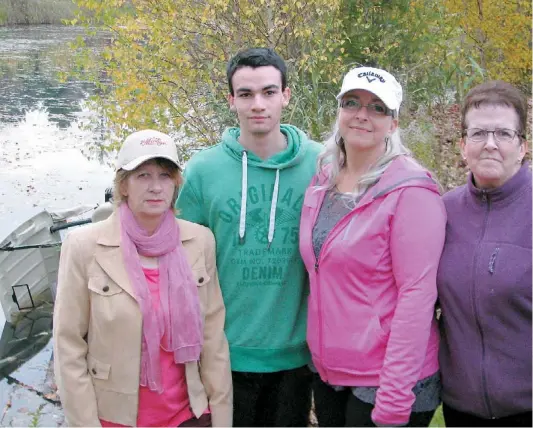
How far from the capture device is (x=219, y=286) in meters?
2.73

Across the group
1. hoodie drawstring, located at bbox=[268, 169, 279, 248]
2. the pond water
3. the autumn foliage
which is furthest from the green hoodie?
the autumn foliage

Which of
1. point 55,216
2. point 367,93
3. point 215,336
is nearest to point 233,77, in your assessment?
point 367,93

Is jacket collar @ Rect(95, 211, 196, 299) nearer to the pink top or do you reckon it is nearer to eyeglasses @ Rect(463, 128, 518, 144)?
the pink top

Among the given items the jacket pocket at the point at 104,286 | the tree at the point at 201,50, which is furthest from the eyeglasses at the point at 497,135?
the tree at the point at 201,50

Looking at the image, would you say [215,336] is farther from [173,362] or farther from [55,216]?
[55,216]

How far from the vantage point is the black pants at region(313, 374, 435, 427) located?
7.73ft

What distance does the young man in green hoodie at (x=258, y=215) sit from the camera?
272 centimetres

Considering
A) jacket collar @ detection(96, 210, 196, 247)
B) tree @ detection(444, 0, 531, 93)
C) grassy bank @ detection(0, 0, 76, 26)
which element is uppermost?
grassy bank @ detection(0, 0, 76, 26)

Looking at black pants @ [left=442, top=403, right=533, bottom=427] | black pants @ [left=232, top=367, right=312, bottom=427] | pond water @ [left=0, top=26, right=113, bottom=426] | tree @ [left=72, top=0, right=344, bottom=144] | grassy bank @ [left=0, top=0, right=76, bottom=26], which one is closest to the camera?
black pants @ [left=442, top=403, right=533, bottom=427]

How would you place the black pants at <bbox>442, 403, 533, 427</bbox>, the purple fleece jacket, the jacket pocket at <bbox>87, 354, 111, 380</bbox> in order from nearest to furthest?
1. the purple fleece jacket
2. the black pants at <bbox>442, 403, 533, 427</bbox>
3. the jacket pocket at <bbox>87, 354, 111, 380</bbox>

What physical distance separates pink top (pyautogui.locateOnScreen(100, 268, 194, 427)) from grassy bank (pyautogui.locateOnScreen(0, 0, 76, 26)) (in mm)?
27437

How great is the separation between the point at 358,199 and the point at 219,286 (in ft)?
2.38

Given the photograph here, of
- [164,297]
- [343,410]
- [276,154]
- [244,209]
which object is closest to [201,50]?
[276,154]

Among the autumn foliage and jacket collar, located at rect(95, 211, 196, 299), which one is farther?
the autumn foliage
